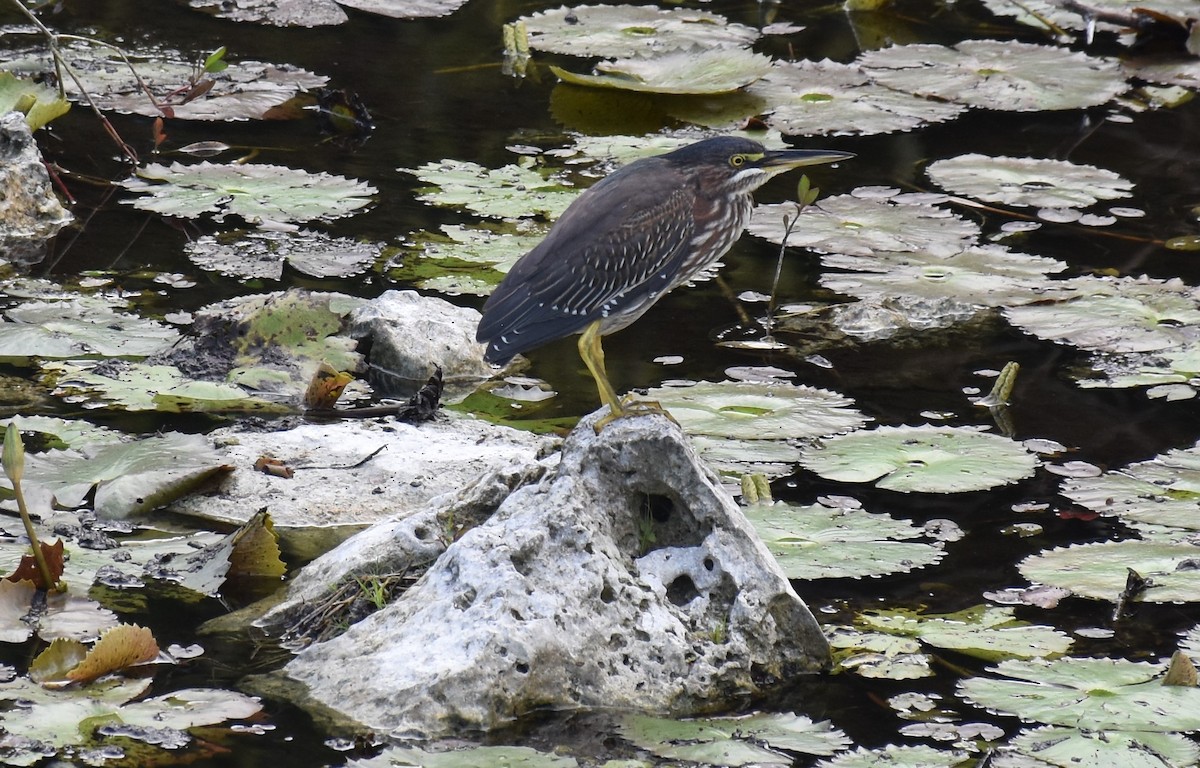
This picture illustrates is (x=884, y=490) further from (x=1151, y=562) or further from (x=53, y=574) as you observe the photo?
(x=53, y=574)

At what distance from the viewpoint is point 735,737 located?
3451mm

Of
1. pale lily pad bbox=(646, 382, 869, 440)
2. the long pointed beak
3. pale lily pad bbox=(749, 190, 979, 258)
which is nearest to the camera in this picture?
the long pointed beak

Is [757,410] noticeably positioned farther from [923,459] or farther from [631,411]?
[631,411]

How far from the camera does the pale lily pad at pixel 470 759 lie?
3.24 metres

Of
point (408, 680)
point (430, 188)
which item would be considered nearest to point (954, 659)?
point (408, 680)

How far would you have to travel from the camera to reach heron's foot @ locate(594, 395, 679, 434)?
12.6 feet

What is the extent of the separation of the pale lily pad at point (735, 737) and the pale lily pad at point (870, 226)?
323 centimetres

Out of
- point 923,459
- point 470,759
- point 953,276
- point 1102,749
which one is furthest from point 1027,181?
point 470,759

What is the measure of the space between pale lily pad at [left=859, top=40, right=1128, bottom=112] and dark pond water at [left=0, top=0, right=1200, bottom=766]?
196 mm

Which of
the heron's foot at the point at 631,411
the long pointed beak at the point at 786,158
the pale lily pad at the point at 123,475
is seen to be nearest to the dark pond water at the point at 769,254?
the pale lily pad at the point at 123,475

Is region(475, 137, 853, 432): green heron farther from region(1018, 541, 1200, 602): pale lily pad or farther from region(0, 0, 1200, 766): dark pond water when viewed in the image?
region(1018, 541, 1200, 602): pale lily pad

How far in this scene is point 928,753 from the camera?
352cm

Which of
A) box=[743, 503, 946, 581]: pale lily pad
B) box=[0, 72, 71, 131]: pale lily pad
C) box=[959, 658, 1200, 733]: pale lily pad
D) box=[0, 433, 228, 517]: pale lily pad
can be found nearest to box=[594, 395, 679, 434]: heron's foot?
box=[743, 503, 946, 581]: pale lily pad

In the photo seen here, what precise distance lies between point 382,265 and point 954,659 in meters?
3.37
